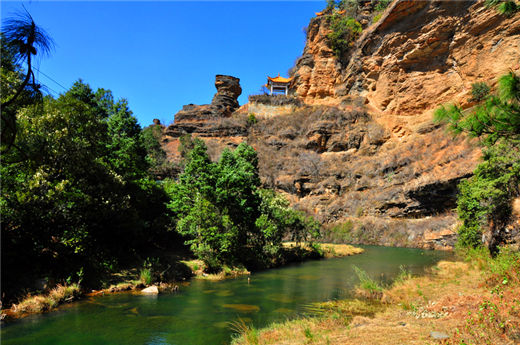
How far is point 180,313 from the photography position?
12227 millimetres

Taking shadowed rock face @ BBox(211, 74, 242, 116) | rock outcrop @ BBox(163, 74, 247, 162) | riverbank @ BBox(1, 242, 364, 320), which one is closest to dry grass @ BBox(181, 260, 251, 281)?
riverbank @ BBox(1, 242, 364, 320)

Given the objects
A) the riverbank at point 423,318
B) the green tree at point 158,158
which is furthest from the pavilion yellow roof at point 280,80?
the riverbank at point 423,318

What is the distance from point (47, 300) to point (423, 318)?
1427 cm

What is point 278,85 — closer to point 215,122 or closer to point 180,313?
point 215,122

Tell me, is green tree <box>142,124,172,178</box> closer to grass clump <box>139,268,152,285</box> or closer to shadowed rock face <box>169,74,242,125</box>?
shadowed rock face <box>169,74,242,125</box>

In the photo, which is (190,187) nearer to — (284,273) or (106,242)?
(106,242)

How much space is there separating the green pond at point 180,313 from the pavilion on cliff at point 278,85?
67.9 metres

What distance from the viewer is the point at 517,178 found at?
55.1ft

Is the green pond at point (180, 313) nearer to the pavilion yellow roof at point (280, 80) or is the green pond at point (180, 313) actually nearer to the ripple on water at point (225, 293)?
the ripple on water at point (225, 293)

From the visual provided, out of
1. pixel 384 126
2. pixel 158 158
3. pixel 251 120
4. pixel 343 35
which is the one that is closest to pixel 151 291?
pixel 158 158

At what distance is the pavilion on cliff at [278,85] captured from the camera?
261 ft

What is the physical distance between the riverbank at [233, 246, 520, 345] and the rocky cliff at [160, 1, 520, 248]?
29.1 meters

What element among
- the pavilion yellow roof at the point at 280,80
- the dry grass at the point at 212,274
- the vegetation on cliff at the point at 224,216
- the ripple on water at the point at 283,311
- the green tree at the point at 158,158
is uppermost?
the pavilion yellow roof at the point at 280,80

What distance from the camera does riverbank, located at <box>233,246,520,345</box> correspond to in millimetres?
6152
